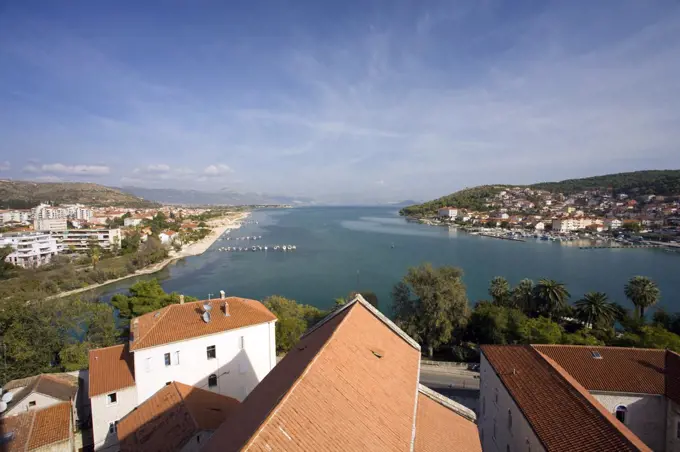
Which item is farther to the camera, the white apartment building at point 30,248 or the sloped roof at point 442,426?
the white apartment building at point 30,248

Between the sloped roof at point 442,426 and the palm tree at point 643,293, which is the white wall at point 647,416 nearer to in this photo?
the sloped roof at point 442,426

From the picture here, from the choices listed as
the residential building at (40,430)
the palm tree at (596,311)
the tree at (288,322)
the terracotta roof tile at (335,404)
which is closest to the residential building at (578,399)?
the terracotta roof tile at (335,404)

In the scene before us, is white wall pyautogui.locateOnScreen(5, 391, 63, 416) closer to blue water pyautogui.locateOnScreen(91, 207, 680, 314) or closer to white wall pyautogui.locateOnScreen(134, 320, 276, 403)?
white wall pyautogui.locateOnScreen(134, 320, 276, 403)

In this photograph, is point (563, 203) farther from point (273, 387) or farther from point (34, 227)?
point (34, 227)

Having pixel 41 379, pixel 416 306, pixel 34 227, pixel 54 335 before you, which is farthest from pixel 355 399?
pixel 34 227

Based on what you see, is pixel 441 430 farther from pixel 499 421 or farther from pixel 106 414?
pixel 106 414
